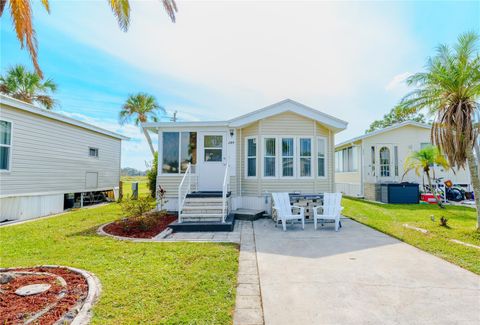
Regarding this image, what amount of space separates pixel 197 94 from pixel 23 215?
1034cm

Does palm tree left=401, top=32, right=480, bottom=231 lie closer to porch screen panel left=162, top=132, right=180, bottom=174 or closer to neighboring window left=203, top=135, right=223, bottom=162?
neighboring window left=203, top=135, right=223, bottom=162

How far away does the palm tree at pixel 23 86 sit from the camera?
53.5ft

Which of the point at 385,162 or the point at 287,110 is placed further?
the point at 385,162

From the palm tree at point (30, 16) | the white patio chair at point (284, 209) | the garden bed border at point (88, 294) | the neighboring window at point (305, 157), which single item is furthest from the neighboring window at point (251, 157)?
the garden bed border at point (88, 294)

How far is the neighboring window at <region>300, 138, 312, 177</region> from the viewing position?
9.92 metres

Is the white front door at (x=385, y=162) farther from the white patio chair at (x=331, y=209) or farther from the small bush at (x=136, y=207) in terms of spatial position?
the small bush at (x=136, y=207)

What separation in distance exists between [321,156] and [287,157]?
148 centimetres

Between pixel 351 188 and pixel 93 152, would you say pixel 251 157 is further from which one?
pixel 351 188

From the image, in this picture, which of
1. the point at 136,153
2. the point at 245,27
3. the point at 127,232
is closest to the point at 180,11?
the point at 245,27

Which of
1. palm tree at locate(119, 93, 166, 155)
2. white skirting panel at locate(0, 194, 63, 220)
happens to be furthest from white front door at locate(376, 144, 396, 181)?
palm tree at locate(119, 93, 166, 155)

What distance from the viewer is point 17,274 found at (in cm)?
363

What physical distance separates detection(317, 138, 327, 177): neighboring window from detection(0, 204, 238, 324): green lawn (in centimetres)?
608

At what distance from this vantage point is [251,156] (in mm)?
9977

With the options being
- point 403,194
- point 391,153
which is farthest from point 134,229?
point 391,153
